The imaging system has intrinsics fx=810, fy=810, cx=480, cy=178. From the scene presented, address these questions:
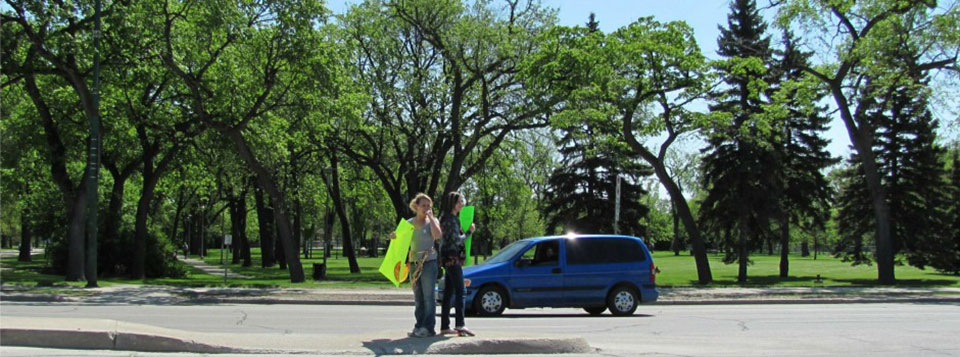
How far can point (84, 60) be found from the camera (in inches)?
903

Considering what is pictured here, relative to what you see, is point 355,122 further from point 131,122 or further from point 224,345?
point 224,345

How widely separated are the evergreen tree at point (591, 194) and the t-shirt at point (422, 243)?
133 feet

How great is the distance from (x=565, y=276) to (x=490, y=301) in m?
1.58

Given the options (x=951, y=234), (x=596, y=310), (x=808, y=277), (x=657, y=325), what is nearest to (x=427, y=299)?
(x=657, y=325)

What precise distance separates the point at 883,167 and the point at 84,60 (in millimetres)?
36461

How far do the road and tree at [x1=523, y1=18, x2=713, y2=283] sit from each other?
454 inches

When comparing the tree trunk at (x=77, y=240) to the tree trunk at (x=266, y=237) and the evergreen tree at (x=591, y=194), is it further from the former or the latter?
the evergreen tree at (x=591, y=194)

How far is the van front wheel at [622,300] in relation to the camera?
15859 mm

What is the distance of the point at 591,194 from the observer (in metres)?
49.1

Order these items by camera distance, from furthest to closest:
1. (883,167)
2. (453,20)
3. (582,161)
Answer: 1. (582,161)
2. (883,167)
3. (453,20)

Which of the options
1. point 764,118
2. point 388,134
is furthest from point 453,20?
point 764,118

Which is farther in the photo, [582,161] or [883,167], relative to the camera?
[582,161]

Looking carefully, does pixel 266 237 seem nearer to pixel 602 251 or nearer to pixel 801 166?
pixel 801 166

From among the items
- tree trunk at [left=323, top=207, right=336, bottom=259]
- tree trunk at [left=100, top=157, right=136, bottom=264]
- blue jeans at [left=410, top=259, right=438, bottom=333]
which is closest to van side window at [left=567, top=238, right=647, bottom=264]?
blue jeans at [left=410, top=259, right=438, bottom=333]
